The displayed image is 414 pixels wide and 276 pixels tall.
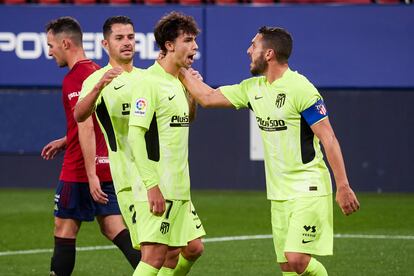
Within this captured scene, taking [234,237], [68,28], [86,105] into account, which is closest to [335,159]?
[86,105]

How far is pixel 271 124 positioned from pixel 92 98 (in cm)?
119

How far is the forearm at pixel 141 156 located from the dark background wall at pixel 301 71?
31.3ft

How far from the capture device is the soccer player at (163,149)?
682 centimetres

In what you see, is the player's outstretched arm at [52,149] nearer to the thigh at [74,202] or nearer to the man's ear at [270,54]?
the thigh at [74,202]

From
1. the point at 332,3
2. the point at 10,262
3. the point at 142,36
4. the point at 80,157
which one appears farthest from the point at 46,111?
the point at 80,157

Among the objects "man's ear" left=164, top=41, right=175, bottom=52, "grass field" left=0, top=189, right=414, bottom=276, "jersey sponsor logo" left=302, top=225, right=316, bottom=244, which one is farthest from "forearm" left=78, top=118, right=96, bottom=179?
"grass field" left=0, top=189, right=414, bottom=276

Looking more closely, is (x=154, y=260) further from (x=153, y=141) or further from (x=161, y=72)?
(x=161, y=72)

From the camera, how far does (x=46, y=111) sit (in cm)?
1681

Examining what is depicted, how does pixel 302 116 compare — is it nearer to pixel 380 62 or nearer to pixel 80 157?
pixel 80 157

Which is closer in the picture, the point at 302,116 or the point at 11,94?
the point at 302,116

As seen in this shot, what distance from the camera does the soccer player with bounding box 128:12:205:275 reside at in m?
6.82

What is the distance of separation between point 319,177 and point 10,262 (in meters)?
4.16

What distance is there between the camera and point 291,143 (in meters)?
7.19

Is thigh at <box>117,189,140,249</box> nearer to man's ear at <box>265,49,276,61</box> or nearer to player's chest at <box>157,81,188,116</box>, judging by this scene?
player's chest at <box>157,81,188,116</box>
